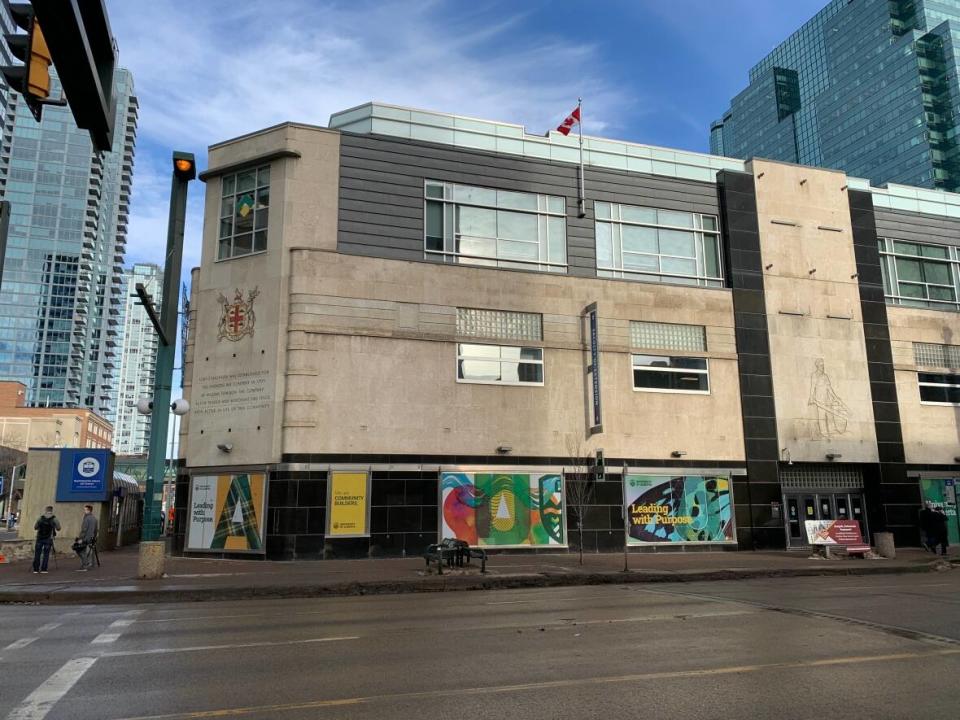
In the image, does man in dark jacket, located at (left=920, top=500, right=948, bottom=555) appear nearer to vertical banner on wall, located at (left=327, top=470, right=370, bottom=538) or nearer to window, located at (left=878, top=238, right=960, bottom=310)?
window, located at (left=878, top=238, right=960, bottom=310)

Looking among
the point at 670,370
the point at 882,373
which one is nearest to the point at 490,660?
the point at 670,370

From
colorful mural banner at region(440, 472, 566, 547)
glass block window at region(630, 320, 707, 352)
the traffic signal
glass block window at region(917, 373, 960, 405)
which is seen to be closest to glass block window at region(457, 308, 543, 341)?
glass block window at region(630, 320, 707, 352)

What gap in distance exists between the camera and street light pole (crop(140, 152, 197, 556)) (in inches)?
674

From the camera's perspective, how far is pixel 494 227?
2761 centimetres

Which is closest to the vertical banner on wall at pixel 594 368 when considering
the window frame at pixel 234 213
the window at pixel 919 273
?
the window frame at pixel 234 213

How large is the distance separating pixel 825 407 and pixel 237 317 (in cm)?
2332

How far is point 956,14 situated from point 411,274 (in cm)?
15871

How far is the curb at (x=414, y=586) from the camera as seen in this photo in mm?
15016

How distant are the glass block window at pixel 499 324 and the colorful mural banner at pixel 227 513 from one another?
28.8 ft

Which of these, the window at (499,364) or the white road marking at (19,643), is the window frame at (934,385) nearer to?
the window at (499,364)

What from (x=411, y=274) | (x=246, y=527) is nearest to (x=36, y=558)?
(x=246, y=527)

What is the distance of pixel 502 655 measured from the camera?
8633 millimetres

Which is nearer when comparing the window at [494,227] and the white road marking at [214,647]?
the white road marking at [214,647]

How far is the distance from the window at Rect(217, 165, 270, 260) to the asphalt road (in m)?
14.8
